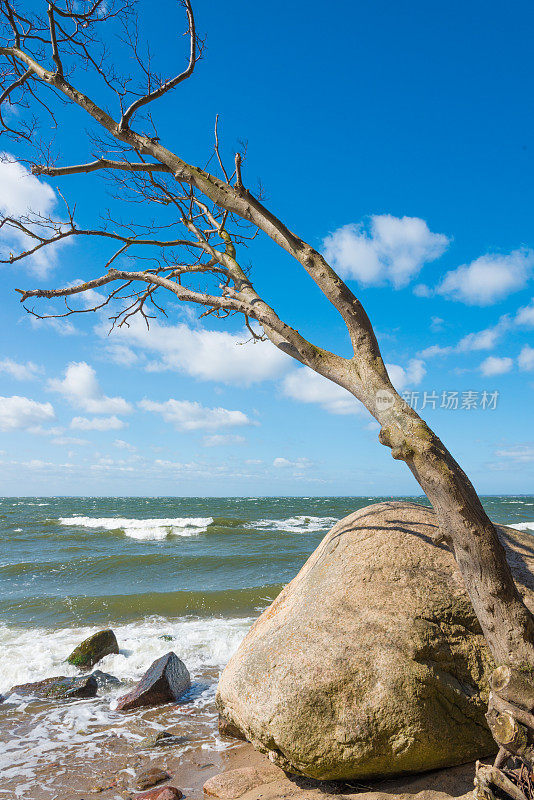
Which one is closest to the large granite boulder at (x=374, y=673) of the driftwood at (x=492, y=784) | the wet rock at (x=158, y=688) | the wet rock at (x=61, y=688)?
the driftwood at (x=492, y=784)

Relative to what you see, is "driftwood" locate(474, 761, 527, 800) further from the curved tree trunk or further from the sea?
the sea

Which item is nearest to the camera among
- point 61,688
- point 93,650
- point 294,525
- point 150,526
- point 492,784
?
point 492,784

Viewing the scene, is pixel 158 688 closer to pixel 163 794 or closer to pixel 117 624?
pixel 163 794

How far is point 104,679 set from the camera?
6586 millimetres

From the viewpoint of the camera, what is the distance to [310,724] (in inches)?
126

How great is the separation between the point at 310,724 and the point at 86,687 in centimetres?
425

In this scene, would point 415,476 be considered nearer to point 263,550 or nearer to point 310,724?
point 310,724

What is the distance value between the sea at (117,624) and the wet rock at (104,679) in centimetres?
13

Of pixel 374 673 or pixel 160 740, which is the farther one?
pixel 160 740

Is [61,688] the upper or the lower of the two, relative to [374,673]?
lower

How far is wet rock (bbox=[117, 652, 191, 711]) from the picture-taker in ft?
18.9

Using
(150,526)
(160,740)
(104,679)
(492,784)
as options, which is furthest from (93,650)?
(150,526)

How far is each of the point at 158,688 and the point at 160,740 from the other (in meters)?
1.05

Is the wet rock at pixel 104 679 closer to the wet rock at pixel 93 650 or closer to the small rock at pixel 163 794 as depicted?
the wet rock at pixel 93 650
